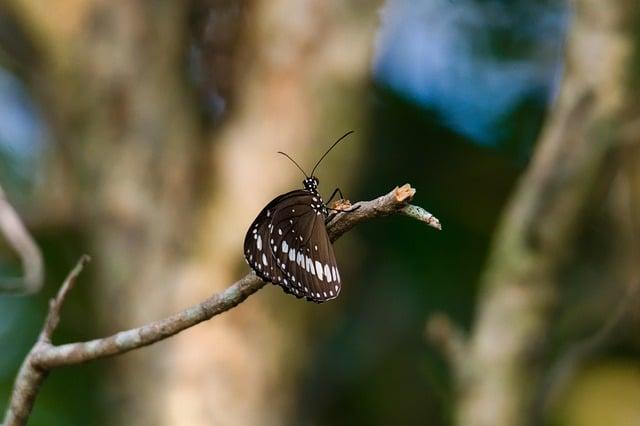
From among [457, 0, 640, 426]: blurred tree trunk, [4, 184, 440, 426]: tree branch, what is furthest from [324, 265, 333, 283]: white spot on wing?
[457, 0, 640, 426]: blurred tree trunk

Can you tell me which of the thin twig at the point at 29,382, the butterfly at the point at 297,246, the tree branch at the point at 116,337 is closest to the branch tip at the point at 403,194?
the tree branch at the point at 116,337

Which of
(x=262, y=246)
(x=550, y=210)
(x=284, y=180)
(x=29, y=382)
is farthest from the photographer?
(x=284, y=180)

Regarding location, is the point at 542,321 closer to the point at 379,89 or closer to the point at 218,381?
the point at 218,381

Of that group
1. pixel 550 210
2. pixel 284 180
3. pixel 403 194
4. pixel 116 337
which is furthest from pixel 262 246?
pixel 284 180

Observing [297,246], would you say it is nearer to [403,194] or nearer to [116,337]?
[116,337]

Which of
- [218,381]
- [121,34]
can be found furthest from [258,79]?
[218,381]

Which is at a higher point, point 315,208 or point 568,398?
point 315,208

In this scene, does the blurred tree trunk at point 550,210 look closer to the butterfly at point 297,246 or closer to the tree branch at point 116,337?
the butterfly at point 297,246

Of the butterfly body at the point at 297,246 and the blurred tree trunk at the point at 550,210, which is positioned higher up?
the butterfly body at the point at 297,246
